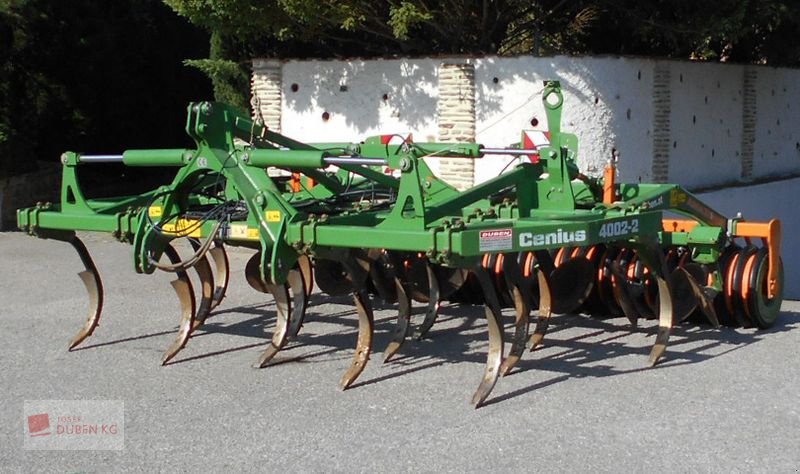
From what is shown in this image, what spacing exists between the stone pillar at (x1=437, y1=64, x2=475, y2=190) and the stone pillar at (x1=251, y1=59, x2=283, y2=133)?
2369 millimetres

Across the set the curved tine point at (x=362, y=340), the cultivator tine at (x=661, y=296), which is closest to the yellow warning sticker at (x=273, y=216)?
the curved tine point at (x=362, y=340)

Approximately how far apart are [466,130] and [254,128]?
5.45 metres

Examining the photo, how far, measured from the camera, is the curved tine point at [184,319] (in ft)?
23.0

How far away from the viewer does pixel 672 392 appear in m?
5.98

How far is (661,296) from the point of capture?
6883 mm

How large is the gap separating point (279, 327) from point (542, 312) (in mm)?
1773

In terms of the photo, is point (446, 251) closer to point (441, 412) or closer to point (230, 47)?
point (441, 412)

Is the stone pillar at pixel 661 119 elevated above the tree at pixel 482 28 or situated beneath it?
situated beneath

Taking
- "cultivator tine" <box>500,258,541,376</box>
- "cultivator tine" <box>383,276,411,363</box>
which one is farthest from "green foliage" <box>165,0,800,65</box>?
"cultivator tine" <box>500,258,541,376</box>

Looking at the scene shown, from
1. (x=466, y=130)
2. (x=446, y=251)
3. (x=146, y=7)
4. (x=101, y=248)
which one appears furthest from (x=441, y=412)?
(x=146, y=7)

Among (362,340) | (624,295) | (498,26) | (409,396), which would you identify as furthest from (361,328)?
(498,26)

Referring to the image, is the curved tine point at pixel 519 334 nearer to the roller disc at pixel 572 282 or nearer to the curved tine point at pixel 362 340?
the curved tine point at pixel 362 340

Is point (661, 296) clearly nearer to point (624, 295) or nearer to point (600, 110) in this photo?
point (624, 295)

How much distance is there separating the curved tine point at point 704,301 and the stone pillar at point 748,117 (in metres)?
8.20
